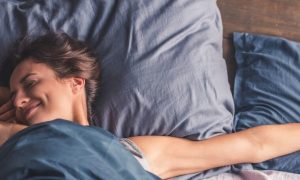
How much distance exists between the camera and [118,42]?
1.21 meters

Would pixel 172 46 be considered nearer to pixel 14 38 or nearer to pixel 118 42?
pixel 118 42

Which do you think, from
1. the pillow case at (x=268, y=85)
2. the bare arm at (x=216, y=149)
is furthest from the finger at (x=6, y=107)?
the pillow case at (x=268, y=85)

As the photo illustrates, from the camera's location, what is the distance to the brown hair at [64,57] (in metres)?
1.14

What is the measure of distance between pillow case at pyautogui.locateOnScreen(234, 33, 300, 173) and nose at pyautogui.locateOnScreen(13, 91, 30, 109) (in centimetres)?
55

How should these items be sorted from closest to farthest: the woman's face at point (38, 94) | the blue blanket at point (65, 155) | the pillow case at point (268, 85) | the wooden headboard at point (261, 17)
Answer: the blue blanket at point (65, 155) → the woman's face at point (38, 94) → the pillow case at point (268, 85) → the wooden headboard at point (261, 17)

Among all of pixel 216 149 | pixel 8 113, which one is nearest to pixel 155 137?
pixel 216 149

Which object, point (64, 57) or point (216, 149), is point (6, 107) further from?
point (216, 149)

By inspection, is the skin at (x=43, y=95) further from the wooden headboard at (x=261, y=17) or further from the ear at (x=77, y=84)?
the wooden headboard at (x=261, y=17)

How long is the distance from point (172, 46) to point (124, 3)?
18 centimetres

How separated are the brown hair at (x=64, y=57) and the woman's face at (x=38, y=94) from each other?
0.07 ft

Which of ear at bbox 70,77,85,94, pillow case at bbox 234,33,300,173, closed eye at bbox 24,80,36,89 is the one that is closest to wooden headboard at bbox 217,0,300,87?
pillow case at bbox 234,33,300,173

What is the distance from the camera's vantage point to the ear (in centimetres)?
113

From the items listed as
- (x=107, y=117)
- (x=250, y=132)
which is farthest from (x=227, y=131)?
(x=107, y=117)

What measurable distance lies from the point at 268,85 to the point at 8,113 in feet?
2.27
